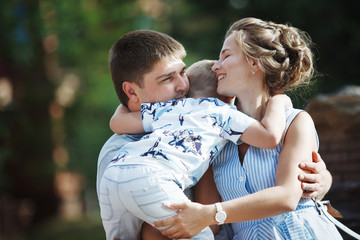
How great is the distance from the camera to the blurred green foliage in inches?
329

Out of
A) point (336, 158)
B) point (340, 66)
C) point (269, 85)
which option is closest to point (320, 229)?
point (269, 85)

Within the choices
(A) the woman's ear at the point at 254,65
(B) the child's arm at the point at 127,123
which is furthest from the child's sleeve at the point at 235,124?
(B) the child's arm at the point at 127,123

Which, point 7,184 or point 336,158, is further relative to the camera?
point 7,184

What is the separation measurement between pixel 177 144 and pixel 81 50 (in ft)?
25.8

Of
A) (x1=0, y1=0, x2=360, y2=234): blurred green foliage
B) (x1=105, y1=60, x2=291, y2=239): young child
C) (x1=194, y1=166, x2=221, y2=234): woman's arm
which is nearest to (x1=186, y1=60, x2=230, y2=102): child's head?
(x1=105, y1=60, x2=291, y2=239): young child

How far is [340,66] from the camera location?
8406mm

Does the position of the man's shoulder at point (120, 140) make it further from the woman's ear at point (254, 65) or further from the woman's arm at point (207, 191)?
the woman's ear at point (254, 65)

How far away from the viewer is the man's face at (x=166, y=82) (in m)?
2.39

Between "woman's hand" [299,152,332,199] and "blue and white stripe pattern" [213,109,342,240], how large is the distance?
0.06 metres

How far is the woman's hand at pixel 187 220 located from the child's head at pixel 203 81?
2.14 ft

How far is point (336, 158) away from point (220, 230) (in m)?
2.16

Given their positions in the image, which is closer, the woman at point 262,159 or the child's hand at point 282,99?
the woman at point 262,159

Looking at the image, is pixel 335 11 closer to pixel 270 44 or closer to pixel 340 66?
pixel 340 66

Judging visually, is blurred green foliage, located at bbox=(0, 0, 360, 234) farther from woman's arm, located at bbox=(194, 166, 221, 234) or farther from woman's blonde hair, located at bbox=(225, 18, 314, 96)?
woman's arm, located at bbox=(194, 166, 221, 234)
